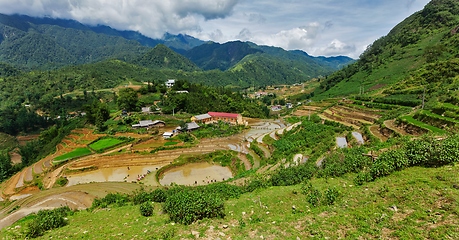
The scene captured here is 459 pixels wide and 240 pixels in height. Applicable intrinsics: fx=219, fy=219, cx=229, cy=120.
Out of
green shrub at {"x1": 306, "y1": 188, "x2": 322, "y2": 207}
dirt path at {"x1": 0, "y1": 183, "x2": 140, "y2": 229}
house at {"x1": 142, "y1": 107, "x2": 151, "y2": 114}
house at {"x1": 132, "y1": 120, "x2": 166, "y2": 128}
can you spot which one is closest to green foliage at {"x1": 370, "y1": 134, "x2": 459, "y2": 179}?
green shrub at {"x1": 306, "y1": 188, "x2": 322, "y2": 207}

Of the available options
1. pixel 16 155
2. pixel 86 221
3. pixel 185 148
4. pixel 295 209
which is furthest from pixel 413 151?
pixel 16 155

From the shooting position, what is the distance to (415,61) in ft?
254

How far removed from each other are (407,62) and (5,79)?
19693cm

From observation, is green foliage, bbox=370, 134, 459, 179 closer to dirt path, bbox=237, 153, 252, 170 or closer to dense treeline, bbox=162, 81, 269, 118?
dirt path, bbox=237, 153, 252, 170

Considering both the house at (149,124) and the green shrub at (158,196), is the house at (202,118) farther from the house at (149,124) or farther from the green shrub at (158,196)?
the green shrub at (158,196)

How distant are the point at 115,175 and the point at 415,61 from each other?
98.6m

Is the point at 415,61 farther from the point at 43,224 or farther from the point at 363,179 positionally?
the point at 43,224

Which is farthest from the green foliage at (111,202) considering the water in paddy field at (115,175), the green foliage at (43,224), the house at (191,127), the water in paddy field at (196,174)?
the house at (191,127)

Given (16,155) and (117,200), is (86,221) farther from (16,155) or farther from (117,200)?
(16,155)

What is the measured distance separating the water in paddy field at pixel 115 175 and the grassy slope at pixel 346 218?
21.7 m

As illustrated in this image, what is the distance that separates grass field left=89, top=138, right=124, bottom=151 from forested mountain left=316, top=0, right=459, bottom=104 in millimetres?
58644

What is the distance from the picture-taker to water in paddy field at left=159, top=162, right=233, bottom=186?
30.9 m

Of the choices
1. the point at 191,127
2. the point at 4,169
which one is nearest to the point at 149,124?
the point at 191,127

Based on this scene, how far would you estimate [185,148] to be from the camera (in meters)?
43.9
